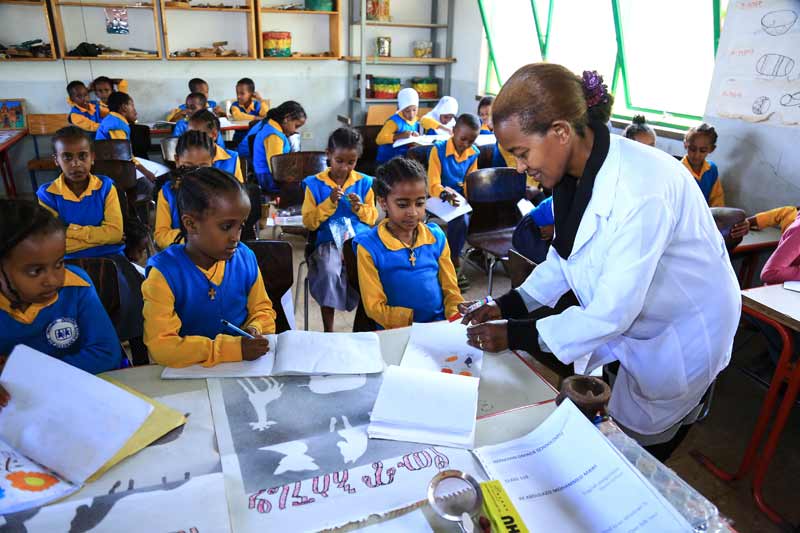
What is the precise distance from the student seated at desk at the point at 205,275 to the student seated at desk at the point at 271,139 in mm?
2304

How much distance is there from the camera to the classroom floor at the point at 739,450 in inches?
→ 71.6

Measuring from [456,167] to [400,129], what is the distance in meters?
1.39

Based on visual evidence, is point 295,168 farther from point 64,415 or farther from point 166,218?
point 64,415

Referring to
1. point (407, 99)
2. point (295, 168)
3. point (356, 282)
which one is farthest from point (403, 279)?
point (407, 99)

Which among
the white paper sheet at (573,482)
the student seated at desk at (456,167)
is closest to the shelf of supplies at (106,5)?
the student seated at desk at (456,167)

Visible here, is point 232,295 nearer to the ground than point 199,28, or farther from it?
nearer to the ground

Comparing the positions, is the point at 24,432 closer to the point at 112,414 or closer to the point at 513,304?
the point at 112,414

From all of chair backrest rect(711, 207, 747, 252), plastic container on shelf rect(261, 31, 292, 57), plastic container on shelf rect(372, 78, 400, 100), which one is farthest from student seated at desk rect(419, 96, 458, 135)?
chair backrest rect(711, 207, 747, 252)

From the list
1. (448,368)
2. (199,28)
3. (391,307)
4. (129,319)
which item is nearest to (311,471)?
(448,368)

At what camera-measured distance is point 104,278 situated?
4.94ft

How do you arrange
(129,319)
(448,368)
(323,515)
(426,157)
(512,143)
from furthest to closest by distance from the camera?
(426,157) → (129,319) → (448,368) → (512,143) → (323,515)

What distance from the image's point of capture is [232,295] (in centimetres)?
148

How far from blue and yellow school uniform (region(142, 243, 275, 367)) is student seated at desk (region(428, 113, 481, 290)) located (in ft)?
6.60

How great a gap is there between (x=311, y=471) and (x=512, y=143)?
69cm
